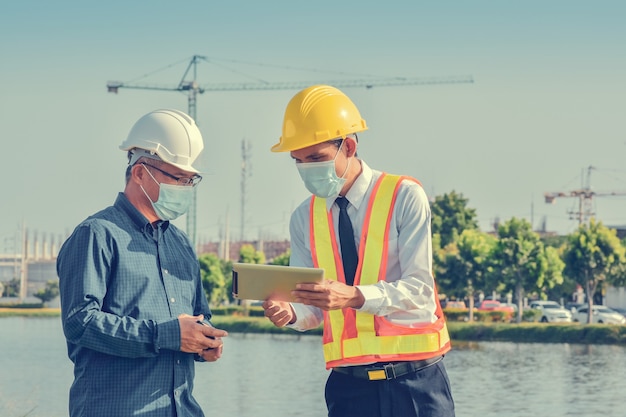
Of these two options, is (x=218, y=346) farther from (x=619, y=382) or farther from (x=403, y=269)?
(x=619, y=382)

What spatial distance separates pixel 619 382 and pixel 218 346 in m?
29.8

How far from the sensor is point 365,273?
4895mm

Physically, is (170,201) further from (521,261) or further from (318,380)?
(521,261)

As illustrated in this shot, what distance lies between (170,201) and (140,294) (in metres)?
0.41

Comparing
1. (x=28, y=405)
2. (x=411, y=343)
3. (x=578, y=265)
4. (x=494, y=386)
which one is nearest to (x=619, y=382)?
(x=494, y=386)

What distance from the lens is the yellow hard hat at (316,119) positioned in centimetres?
496

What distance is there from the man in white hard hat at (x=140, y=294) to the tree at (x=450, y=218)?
7134cm

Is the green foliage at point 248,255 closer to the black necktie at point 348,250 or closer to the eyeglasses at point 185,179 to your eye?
the black necktie at point 348,250

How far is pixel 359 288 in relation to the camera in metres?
4.67

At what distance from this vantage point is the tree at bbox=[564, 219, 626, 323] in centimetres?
5256

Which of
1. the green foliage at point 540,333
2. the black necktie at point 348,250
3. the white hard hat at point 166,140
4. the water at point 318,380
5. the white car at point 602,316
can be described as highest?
the white hard hat at point 166,140

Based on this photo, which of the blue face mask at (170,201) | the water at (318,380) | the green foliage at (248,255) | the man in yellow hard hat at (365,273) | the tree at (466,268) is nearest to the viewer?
the blue face mask at (170,201)

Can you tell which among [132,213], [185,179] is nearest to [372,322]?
[185,179]

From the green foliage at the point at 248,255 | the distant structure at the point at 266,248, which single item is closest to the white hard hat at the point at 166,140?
the green foliage at the point at 248,255
